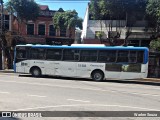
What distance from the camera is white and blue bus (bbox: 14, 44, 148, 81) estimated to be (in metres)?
23.8

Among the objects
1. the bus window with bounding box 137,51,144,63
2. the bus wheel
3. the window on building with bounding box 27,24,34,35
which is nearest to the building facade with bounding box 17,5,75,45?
the window on building with bounding box 27,24,34,35

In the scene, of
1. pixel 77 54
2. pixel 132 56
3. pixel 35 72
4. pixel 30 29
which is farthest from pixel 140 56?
pixel 30 29

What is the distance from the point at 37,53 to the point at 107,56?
18.5 ft

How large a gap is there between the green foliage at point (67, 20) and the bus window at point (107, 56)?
26.9m

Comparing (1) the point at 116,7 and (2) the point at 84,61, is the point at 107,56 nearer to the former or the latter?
(2) the point at 84,61

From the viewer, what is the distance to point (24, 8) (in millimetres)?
48062

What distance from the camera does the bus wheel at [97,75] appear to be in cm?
2481

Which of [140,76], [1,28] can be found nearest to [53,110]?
[140,76]

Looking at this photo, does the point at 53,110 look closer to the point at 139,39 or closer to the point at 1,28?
the point at 1,28

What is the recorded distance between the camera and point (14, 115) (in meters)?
9.59

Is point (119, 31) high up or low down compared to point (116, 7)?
down

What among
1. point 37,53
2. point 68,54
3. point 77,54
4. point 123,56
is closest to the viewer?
point 123,56

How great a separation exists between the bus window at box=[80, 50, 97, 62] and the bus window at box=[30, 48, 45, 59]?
324 centimetres

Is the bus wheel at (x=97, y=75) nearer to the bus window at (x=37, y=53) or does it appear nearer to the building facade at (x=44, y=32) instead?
the bus window at (x=37, y=53)
